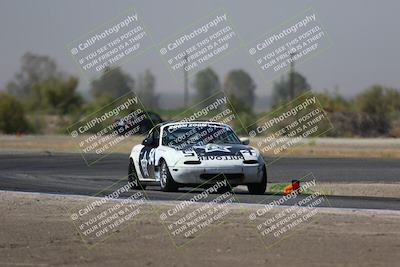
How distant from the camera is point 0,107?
77.8 meters

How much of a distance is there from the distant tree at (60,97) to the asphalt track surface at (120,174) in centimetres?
5574

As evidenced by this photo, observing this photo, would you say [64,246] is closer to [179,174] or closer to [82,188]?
[179,174]

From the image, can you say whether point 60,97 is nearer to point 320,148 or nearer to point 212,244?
point 320,148

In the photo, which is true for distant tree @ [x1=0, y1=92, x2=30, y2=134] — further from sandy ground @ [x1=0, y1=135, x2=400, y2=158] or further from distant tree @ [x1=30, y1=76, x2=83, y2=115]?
sandy ground @ [x1=0, y1=135, x2=400, y2=158]

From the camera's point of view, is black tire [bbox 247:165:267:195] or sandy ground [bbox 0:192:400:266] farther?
black tire [bbox 247:165:267:195]

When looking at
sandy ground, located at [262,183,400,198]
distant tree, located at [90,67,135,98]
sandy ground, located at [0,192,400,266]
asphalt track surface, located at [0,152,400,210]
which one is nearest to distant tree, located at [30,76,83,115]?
distant tree, located at [90,67,135,98]

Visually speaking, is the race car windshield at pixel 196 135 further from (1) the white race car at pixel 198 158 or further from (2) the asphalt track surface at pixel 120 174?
(2) the asphalt track surface at pixel 120 174

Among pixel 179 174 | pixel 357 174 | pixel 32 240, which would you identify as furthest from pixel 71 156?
pixel 32 240

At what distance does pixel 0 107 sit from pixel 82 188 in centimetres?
5848

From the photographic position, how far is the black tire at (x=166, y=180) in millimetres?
19109

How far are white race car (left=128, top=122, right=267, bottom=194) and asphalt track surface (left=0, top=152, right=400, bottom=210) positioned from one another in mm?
306

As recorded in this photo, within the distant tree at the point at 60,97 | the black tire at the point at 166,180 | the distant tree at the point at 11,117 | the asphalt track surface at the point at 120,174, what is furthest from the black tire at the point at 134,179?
the distant tree at the point at 60,97

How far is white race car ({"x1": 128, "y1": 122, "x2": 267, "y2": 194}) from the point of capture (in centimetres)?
1870

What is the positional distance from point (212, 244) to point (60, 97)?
273 ft
